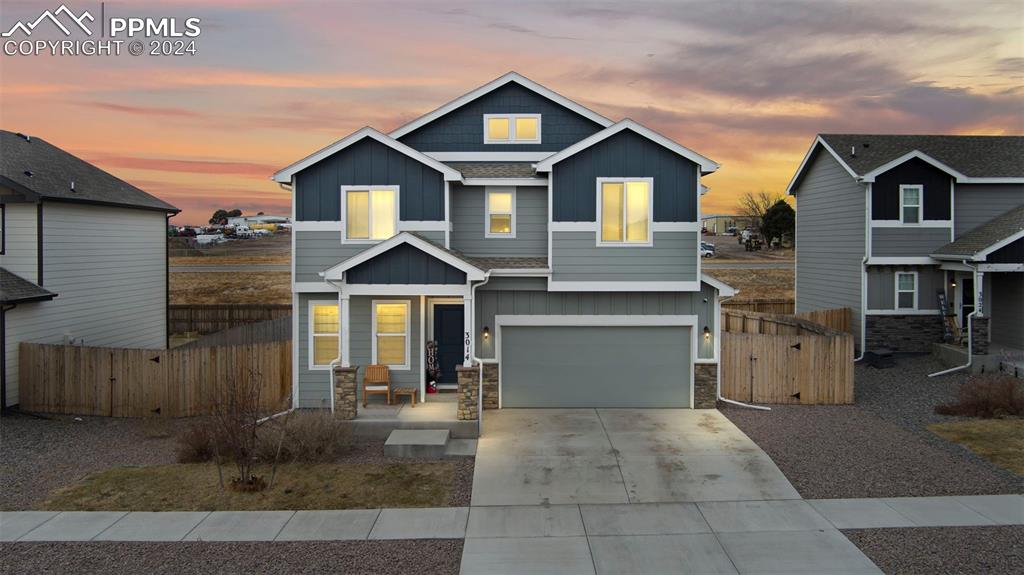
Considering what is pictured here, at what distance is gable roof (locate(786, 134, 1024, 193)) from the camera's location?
19.9 meters

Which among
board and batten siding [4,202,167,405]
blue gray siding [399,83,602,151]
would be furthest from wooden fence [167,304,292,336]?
blue gray siding [399,83,602,151]

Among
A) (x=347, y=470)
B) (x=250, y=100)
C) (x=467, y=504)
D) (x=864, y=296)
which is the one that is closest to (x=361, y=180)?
(x=347, y=470)

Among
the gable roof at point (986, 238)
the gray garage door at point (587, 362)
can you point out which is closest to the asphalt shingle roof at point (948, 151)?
the gable roof at point (986, 238)

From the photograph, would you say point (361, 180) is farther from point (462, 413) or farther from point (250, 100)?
point (250, 100)

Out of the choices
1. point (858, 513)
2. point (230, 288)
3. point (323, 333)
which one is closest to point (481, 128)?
point (323, 333)

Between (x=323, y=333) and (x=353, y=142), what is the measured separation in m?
4.34

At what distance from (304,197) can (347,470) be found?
6469 mm

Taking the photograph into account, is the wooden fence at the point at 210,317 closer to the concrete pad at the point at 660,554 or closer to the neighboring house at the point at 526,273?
the neighboring house at the point at 526,273

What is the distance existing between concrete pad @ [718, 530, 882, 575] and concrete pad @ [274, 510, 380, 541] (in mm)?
4732

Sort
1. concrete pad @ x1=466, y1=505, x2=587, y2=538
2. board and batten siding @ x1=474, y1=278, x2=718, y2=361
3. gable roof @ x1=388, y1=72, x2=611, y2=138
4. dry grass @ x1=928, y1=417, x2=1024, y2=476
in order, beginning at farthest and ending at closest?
1. gable roof @ x1=388, y1=72, x2=611, y2=138
2. board and batten siding @ x1=474, y1=278, x2=718, y2=361
3. dry grass @ x1=928, y1=417, x2=1024, y2=476
4. concrete pad @ x1=466, y1=505, x2=587, y2=538

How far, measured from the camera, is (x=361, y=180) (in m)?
14.0

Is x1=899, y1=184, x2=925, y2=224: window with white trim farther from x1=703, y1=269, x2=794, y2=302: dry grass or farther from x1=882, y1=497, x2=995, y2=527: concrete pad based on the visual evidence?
x1=703, y1=269, x2=794, y2=302: dry grass

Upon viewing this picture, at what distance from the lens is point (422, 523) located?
28.0ft

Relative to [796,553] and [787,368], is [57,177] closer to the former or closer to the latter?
[796,553]
